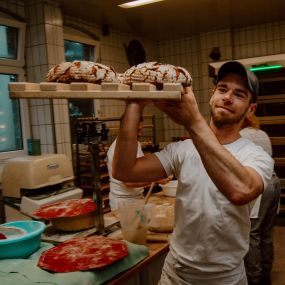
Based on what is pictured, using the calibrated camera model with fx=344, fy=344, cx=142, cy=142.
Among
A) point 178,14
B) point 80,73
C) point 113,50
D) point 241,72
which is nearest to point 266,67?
point 178,14

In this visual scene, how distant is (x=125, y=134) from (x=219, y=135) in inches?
15.7

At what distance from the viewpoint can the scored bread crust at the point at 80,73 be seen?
1174mm

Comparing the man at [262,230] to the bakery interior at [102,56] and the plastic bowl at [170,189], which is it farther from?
the plastic bowl at [170,189]

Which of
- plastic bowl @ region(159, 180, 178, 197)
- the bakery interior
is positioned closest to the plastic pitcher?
the bakery interior

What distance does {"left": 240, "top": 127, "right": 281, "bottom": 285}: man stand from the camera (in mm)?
2836

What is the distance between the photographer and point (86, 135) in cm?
175

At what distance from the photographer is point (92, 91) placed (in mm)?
1072

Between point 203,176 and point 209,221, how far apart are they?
0.56ft

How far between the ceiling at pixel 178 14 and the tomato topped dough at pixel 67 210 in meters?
2.87

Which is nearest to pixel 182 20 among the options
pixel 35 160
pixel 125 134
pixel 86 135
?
pixel 35 160

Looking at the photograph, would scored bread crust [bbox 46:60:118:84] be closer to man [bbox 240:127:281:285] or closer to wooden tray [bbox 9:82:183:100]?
wooden tray [bbox 9:82:183:100]

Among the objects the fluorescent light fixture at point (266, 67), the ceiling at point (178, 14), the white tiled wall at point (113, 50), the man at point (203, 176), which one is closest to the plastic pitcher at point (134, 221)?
the man at point (203, 176)

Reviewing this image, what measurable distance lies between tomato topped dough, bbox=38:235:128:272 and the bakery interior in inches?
43.4

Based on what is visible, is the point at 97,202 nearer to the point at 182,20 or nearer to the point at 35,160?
the point at 35,160
